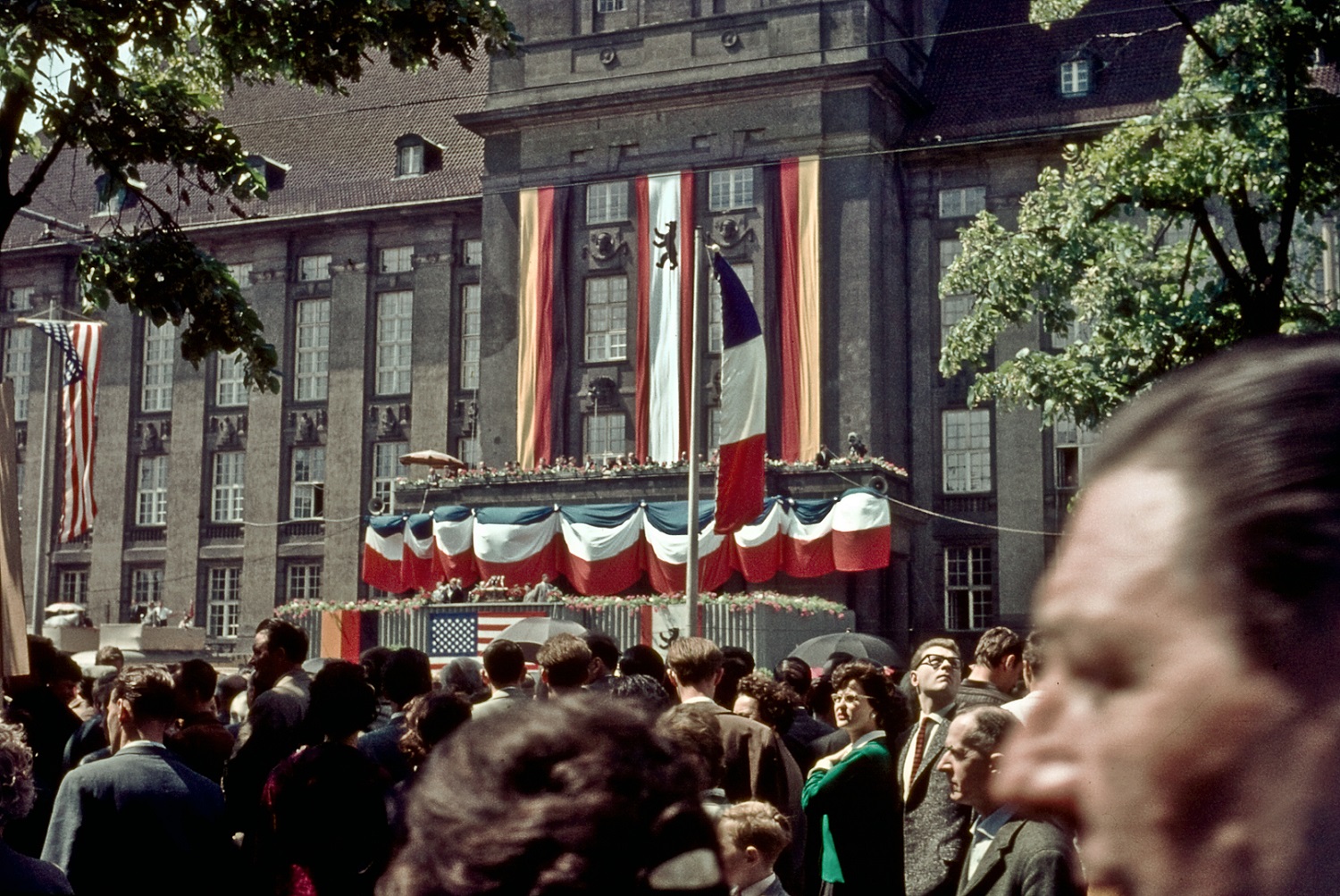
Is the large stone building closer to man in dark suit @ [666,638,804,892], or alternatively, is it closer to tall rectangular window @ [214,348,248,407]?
tall rectangular window @ [214,348,248,407]

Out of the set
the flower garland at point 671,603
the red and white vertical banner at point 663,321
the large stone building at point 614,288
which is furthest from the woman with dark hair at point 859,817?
the red and white vertical banner at point 663,321

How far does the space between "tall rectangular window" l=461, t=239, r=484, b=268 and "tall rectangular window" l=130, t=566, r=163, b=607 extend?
12743mm

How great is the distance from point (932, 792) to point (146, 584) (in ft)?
145

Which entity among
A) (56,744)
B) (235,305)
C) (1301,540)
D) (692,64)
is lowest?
(56,744)

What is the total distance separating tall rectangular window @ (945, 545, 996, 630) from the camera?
126 ft

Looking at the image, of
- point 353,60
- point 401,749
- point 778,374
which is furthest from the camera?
point 778,374

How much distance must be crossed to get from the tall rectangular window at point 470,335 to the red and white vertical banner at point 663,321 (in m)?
6.44

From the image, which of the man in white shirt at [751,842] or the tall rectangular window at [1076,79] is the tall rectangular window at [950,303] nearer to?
the tall rectangular window at [1076,79]

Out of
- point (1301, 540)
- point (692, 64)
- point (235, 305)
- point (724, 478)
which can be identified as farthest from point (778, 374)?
point (1301, 540)

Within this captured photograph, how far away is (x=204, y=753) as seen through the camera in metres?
7.08

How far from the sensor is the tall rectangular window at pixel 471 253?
44125 mm

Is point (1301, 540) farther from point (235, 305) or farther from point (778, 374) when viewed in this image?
point (778, 374)

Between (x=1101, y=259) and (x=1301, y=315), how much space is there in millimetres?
2169

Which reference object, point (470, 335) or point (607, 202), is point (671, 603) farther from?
point (470, 335)
